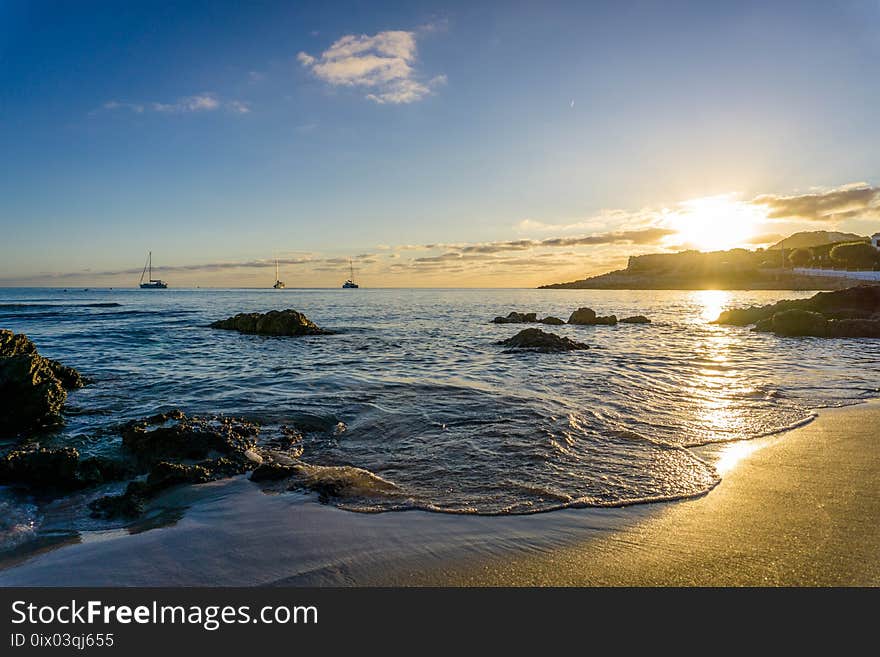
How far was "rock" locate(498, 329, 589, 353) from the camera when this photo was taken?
57.8ft

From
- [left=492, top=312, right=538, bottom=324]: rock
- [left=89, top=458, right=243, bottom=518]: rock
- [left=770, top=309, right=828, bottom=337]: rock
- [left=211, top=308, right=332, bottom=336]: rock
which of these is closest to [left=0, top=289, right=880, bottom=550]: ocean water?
[left=89, top=458, right=243, bottom=518]: rock

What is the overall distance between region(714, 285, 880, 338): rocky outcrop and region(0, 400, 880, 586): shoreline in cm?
2005

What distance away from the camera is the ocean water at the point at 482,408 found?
486 cm

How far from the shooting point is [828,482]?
4.73 metres

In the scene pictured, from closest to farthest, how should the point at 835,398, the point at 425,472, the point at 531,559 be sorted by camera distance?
the point at 531,559 < the point at 425,472 < the point at 835,398

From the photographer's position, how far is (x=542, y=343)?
704 inches

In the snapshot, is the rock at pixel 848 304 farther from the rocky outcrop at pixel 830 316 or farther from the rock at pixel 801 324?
the rock at pixel 801 324

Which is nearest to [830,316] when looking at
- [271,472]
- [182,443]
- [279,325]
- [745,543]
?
[745,543]

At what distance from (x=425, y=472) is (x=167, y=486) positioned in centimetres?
280

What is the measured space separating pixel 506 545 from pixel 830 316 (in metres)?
28.2

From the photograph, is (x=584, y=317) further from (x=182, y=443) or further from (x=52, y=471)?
(x=52, y=471)
